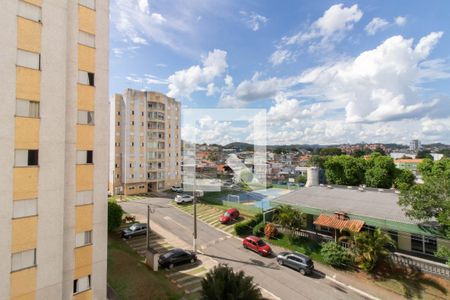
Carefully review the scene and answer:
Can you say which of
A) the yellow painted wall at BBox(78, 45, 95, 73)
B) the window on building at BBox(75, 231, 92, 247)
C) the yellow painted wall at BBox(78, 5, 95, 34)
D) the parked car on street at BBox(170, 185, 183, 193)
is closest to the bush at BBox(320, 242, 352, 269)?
the window on building at BBox(75, 231, 92, 247)

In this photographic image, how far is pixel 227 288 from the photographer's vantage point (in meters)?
14.0

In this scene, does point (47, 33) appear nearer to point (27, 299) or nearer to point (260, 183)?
point (27, 299)

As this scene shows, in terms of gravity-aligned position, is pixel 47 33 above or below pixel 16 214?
above

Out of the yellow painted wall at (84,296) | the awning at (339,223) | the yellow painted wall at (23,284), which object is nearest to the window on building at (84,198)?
the yellow painted wall at (23,284)

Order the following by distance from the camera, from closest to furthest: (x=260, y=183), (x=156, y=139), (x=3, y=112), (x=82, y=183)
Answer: (x=3, y=112)
(x=82, y=183)
(x=156, y=139)
(x=260, y=183)

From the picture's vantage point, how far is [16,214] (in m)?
13.3

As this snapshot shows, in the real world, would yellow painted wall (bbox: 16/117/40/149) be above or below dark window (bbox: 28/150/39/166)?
above

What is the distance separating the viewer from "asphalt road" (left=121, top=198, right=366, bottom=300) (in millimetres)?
18531

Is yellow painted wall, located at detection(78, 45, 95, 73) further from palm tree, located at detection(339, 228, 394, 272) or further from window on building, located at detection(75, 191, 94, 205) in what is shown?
palm tree, located at detection(339, 228, 394, 272)

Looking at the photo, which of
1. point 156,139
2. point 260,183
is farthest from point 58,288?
point 260,183

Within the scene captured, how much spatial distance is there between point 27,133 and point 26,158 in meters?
1.43

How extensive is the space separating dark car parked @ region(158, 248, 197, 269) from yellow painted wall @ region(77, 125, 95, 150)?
38.4 feet

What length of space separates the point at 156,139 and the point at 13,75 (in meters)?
42.2

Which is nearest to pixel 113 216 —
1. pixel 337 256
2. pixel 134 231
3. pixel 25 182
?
pixel 134 231
